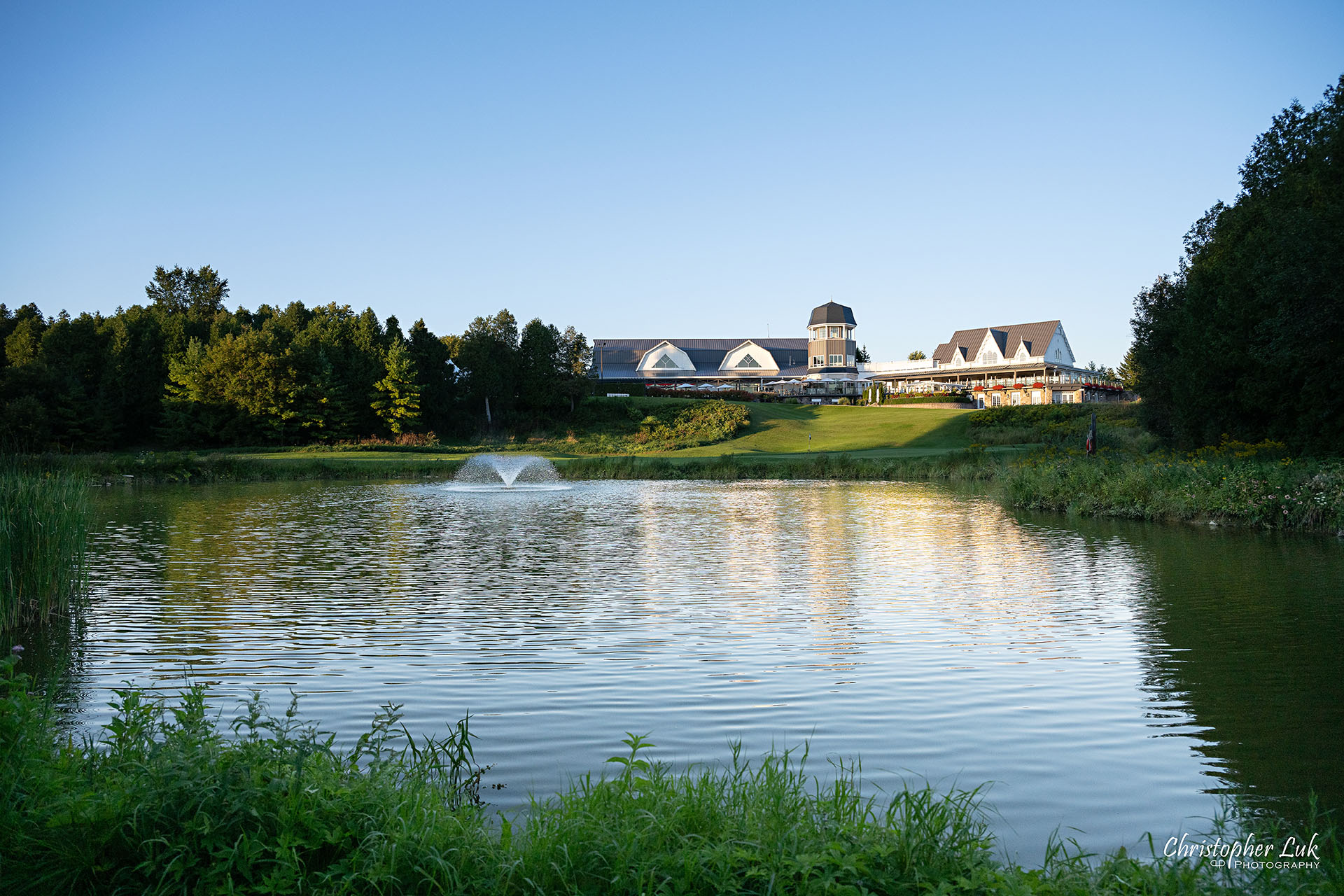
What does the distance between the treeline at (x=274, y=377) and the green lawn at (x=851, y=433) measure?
1417 cm

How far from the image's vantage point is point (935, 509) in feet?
82.1

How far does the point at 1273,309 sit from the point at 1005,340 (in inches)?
2560

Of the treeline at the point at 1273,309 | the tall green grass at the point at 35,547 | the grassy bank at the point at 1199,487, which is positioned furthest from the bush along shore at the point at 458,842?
the treeline at the point at 1273,309

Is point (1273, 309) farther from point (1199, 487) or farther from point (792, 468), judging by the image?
point (792, 468)

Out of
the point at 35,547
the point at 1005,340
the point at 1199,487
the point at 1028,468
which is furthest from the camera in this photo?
the point at 1005,340

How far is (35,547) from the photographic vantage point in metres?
10.3

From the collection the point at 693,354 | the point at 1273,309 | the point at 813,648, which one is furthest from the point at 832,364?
the point at 813,648

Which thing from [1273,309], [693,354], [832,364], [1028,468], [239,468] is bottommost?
[1028,468]

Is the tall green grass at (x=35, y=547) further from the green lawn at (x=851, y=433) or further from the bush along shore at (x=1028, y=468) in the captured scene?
the green lawn at (x=851, y=433)

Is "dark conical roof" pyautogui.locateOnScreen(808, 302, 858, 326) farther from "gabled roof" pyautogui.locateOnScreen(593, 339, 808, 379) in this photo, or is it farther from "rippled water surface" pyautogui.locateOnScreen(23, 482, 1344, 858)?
"rippled water surface" pyautogui.locateOnScreen(23, 482, 1344, 858)

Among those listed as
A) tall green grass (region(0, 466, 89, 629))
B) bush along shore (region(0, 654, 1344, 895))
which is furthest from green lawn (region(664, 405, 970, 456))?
bush along shore (region(0, 654, 1344, 895))

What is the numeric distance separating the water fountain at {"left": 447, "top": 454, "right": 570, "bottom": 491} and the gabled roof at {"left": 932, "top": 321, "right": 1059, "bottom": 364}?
52.5 metres

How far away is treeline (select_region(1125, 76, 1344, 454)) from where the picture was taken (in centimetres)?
1964

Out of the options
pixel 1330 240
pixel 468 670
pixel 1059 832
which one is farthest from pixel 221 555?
pixel 1330 240
